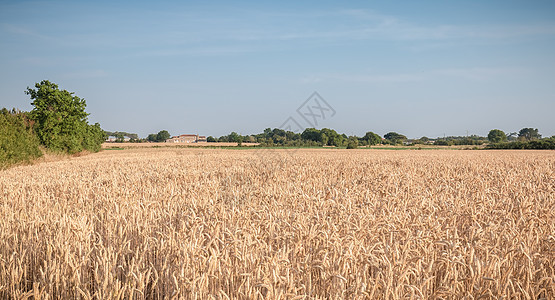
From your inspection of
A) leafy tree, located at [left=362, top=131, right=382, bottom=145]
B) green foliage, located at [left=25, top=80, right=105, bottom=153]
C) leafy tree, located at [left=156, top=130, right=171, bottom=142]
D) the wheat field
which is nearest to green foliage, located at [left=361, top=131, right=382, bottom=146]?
leafy tree, located at [left=362, top=131, right=382, bottom=145]

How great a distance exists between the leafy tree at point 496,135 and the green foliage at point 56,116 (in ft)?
546

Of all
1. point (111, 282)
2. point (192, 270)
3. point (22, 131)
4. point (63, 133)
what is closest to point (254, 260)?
point (192, 270)

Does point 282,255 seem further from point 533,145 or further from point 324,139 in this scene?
point 324,139

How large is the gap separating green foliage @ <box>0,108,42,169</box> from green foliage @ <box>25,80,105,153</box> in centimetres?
1259

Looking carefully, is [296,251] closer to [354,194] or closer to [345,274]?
[345,274]

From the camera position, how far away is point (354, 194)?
6922mm

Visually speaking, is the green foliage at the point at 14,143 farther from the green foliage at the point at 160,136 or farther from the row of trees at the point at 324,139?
the green foliage at the point at 160,136

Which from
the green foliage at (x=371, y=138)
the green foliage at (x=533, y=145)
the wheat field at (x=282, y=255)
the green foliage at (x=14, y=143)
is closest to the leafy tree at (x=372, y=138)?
the green foliage at (x=371, y=138)

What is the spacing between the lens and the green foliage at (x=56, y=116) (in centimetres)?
4006

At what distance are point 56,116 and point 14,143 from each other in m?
19.4

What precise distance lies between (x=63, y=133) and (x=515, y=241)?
157ft

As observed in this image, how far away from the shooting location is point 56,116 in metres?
41.3

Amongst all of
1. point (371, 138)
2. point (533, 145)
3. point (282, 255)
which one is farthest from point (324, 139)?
point (282, 255)

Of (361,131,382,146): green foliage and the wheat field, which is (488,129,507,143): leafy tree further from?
the wheat field
